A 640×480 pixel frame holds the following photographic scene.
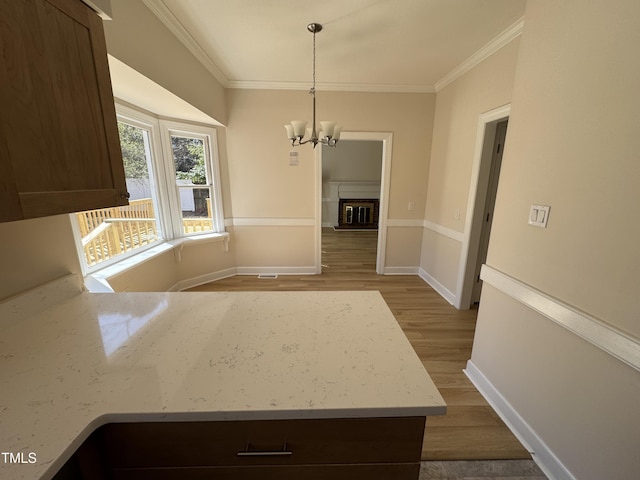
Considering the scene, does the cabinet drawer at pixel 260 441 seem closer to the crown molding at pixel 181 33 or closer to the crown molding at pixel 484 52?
the crown molding at pixel 181 33

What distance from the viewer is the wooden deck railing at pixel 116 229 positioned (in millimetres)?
2045

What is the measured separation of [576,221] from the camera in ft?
3.74

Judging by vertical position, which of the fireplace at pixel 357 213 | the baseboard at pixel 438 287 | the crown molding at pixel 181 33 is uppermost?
the crown molding at pixel 181 33

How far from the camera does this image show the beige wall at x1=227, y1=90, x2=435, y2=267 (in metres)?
3.30

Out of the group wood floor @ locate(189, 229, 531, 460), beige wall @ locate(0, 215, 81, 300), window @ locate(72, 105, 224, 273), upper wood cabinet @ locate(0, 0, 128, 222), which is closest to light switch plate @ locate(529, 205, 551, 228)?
wood floor @ locate(189, 229, 531, 460)

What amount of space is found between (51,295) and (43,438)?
0.84m

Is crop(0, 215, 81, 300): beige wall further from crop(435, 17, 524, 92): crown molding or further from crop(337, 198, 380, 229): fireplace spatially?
crop(337, 198, 380, 229): fireplace

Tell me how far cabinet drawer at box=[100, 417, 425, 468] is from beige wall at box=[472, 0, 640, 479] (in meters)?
0.98

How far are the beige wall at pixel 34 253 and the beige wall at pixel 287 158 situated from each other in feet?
8.00

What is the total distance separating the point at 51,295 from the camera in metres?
1.11

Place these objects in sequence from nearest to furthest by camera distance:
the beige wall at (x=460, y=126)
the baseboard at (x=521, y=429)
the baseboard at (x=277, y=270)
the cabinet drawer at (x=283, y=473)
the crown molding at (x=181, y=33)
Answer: the cabinet drawer at (x=283, y=473) < the baseboard at (x=521, y=429) < the crown molding at (x=181, y=33) < the beige wall at (x=460, y=126) < the baseboard at (x=277, y=270)

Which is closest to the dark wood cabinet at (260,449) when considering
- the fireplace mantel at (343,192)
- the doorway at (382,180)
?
the doorway at (382,180)

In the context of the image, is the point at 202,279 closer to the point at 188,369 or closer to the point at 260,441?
the point at 188,369

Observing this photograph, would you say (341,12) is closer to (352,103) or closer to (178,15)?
(178,15)
